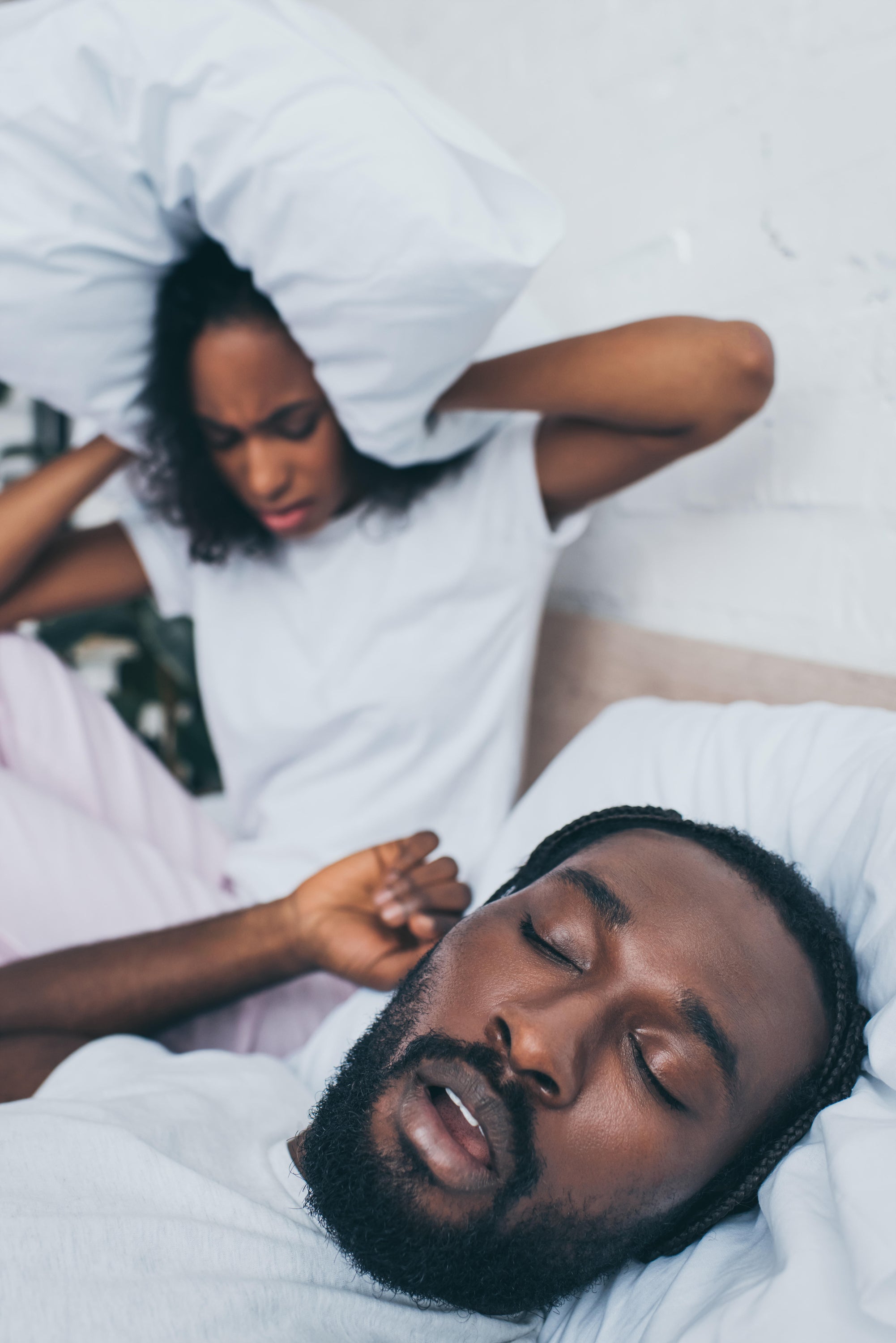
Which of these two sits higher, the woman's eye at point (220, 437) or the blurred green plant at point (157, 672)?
the woman's eye at point (220, 437)

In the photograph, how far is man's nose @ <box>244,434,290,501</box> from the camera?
99 centimetres

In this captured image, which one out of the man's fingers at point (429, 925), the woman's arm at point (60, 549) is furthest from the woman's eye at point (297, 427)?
the man's fingers at point (429, 925)

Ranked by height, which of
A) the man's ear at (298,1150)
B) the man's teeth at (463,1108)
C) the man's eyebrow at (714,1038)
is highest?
the man's eyebrow at (714,1038)

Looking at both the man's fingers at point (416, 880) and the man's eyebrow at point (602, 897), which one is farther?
the man's fingers at point (416, 880)

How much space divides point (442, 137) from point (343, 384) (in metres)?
0.24

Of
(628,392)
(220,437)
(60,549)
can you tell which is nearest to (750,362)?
(628,392)

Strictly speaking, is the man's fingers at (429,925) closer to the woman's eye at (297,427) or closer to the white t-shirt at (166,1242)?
the white t-shirt at (166,1242)

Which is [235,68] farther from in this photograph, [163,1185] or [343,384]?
[163,1185]

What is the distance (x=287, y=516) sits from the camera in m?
1.05

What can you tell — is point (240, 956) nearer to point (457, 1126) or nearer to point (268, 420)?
point (457, 1126)

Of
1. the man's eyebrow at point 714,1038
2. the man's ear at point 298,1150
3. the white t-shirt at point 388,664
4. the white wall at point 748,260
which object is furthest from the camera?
the white t-shirt at point 388,664

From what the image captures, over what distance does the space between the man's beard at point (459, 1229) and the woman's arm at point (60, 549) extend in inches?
32.8

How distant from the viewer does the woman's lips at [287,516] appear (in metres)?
1.05

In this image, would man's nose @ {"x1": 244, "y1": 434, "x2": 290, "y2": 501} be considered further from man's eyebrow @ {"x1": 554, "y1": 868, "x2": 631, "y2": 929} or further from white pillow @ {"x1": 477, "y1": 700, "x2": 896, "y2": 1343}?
man's eyebrow @ {"x1": 554, "y1": 868, "x2": 631, "y2": 929}
